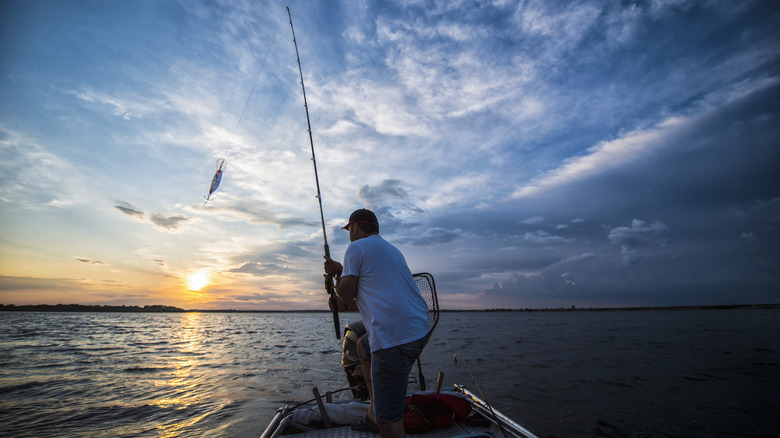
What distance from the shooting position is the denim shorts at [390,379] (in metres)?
2.79

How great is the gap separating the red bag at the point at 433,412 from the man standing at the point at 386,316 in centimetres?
117

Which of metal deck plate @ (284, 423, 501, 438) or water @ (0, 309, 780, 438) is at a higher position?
metal deck plate @ (284, 423, 501, 438)

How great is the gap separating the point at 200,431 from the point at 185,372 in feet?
26.7

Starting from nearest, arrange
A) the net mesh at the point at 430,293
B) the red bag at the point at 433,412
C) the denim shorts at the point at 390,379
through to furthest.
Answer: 1. the denim shorts at the point at 390,379
2. the red bag at the point at 433,412
3. the net mesh at the point at 430,293

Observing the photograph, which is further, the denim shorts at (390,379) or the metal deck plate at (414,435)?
the metal deck plate at (414,435)

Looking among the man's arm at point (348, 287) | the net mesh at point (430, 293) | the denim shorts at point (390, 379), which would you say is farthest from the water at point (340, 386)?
the man's arm at point (348, 287)

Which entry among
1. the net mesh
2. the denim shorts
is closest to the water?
the net mesh

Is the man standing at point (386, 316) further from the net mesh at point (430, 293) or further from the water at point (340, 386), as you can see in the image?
the water at point (340, 386)

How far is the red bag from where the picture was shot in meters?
3.87

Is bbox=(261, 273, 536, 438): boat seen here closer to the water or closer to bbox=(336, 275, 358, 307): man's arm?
bbox=(336, 275, 358, 307): man's arm

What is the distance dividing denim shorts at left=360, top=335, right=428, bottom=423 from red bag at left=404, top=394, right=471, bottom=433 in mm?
1269

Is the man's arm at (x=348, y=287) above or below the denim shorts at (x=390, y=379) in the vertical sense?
above

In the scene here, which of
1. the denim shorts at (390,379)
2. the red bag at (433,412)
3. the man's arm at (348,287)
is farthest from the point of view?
the red bag at (433,412)

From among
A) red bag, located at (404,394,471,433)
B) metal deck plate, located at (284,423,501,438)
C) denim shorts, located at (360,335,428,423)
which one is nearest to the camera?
denim shorts, located at (360,335,428,423)
